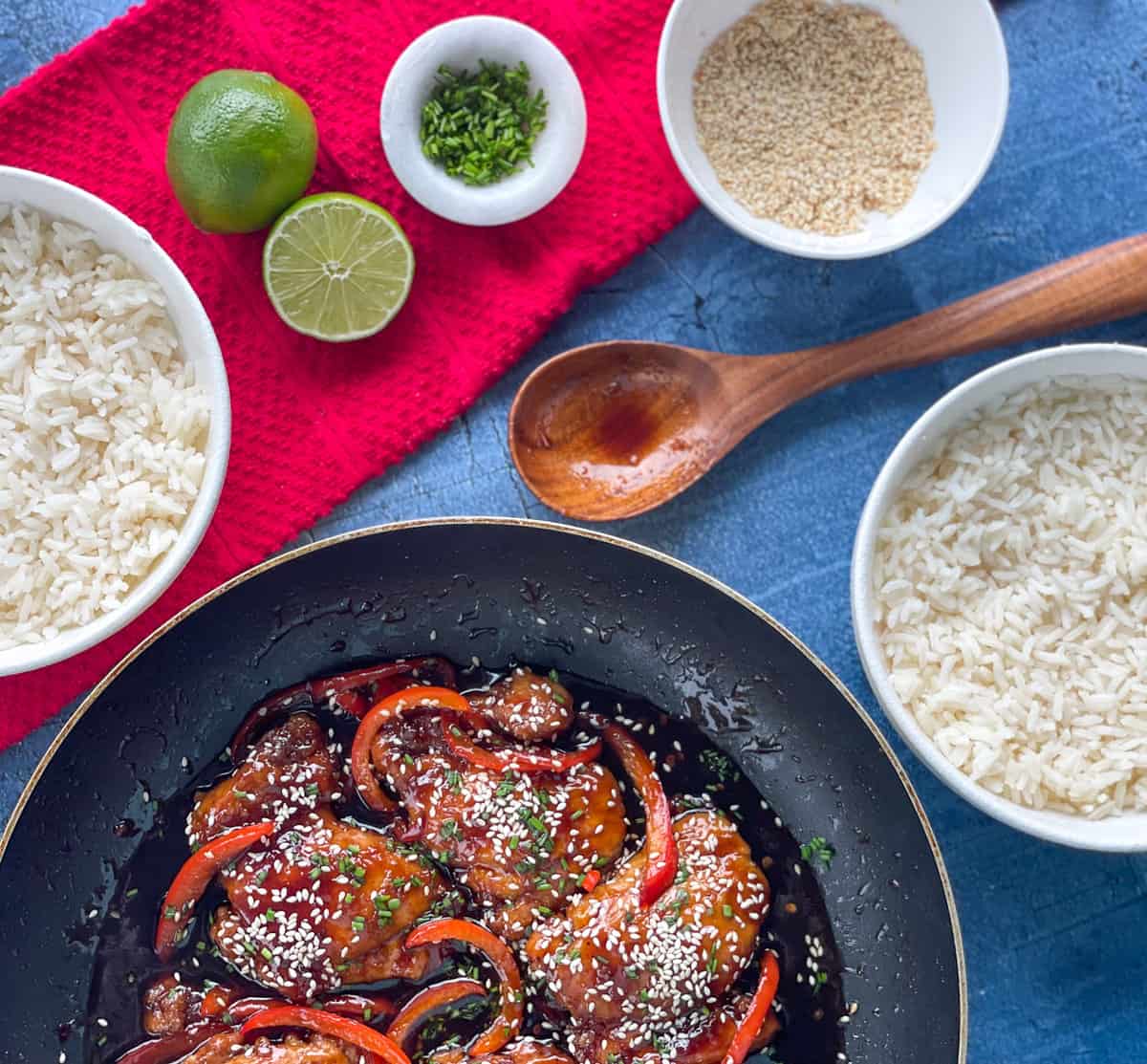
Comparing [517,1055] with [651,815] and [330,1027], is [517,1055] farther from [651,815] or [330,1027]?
[651,815]

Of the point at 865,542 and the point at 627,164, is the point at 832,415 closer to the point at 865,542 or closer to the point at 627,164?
the point at 865,542

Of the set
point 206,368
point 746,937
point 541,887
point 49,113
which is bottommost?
point 746,937

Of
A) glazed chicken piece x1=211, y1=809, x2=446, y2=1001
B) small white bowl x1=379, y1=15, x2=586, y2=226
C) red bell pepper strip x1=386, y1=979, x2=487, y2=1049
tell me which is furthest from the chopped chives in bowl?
red bell pepper strip x1=386, y1=979, x2=487, y2=1049

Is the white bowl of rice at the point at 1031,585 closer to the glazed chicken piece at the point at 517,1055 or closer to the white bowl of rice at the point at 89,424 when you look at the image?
the glazed chicken piece at the point at 517,1055

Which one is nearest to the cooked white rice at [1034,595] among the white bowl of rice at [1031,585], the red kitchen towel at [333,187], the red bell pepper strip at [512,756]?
the white bowl of rice at [1031,585]

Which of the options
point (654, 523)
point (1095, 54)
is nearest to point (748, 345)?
point (654, 523)

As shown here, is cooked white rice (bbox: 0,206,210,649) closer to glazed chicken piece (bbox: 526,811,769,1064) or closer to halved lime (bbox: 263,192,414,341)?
halved lime (bbox: 263,192,414,341)
